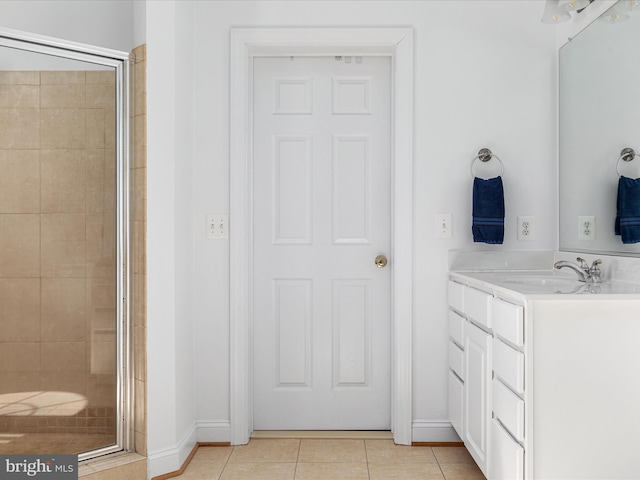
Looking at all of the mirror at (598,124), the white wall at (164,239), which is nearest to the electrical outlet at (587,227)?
the mirror at (598,124)

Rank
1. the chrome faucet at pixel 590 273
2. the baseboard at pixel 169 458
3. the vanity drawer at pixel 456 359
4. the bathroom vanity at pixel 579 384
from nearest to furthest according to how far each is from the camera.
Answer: the bathroom vanity at pixel 579 384
the chrome faucet at pixel 590 273
the baseboard at pixel 169 458
the vanity drawer at pixel 456 359

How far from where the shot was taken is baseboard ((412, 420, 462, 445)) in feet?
8.79

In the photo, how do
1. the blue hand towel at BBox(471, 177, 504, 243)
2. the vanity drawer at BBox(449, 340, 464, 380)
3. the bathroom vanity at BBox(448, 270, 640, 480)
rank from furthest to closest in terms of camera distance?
the blue hand towel at BBox(471, 177, 504, 243)
the vanity drawer at BBox(449, 340, 464, 380)
the bathroom vanity at BBox(448, 270, 640, 480)

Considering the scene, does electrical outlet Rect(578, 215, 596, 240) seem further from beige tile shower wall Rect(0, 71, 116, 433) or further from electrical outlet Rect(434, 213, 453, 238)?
beige tile shower wall Rect(0, 71, 116, 433)

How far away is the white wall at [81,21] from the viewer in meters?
2.68

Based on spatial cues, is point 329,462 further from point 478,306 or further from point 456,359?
point 478,306

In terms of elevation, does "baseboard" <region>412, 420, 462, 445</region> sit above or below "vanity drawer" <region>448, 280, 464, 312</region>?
below

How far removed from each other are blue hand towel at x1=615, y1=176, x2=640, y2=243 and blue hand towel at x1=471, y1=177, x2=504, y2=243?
1.65 feet

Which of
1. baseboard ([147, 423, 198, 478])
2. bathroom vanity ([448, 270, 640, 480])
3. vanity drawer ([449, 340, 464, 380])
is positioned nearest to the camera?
bathroom vanity ([448, 270, 640, 480])

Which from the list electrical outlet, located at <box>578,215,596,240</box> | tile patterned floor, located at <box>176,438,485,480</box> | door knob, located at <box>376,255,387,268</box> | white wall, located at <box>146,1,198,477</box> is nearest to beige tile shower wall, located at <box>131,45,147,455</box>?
white wall, located at <box>146,1,198,477</box>

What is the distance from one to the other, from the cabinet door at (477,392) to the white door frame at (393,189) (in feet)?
1.33

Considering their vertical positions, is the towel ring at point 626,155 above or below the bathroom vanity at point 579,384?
above

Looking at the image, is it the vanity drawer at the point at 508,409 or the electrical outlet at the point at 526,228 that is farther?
the electrical outlet at the point at 526,228

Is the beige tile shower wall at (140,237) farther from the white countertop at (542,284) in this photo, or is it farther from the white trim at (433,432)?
the white countertop at (542,284)
